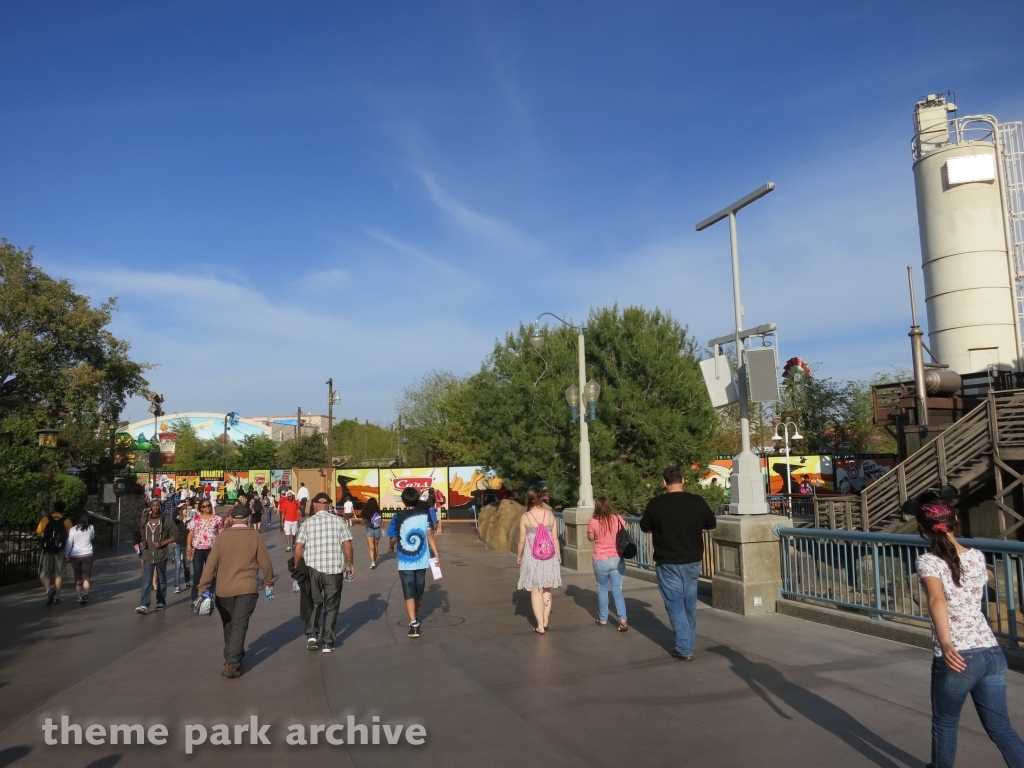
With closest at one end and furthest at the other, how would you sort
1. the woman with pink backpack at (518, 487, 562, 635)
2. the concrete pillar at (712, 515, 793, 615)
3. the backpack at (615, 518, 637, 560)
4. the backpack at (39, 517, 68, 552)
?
the backpack at (615, 518, 637, 560), the woman with pink backpack at (518, 487, 562, 635), the concrete pillar at (712, 515, 793, 615), the backpack at (39, 517, 68, 552)

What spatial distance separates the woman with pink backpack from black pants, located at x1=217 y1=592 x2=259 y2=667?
3106 millimetres

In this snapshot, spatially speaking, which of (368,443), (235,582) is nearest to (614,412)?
(235,582)

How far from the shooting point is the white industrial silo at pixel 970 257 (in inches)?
1243

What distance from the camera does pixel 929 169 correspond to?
33094 mm

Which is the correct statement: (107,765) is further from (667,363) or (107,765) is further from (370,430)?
(370,430)

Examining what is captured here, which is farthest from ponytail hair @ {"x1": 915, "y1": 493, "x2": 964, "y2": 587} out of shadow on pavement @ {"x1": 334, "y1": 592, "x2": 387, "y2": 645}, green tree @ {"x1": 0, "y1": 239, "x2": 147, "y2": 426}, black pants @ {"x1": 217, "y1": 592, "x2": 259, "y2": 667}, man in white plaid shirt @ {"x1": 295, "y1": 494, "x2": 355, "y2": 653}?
green tree @ {"x1": 0, "y1": 239, "x2": 147, "y2": 426}

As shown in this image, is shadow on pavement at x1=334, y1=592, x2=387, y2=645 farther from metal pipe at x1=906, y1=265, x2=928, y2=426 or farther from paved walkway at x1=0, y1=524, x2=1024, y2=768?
metal pipe at x1=906, y1=265, x2=928, y2=426

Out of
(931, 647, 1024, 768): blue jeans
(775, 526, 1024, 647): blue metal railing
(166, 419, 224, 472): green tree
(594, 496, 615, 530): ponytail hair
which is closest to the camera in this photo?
(931, 647, 1024, 768): blue jeans

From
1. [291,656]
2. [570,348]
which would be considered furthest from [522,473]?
[291,656]

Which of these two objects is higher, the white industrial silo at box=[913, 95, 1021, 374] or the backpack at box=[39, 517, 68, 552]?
the white industrial silo at box=[913, 95, 1021, 374]

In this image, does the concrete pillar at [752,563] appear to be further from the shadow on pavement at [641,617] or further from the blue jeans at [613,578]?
the blue jeans at [613,578]

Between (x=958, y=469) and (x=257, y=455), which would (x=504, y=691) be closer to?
(x=958, y=469)

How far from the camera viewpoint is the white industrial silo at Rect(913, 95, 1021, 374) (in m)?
31.6

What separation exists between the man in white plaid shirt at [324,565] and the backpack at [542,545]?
7.16 ft
